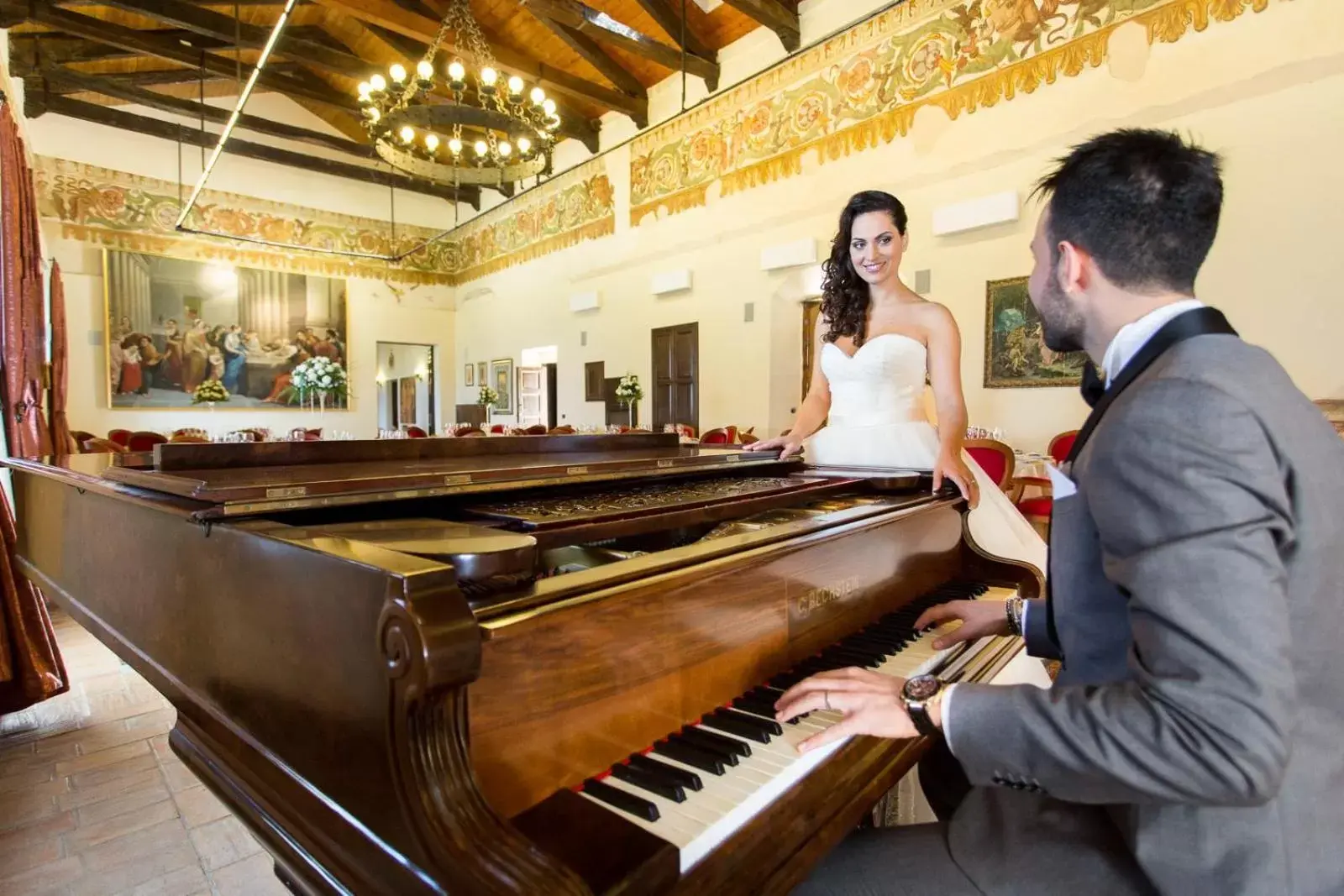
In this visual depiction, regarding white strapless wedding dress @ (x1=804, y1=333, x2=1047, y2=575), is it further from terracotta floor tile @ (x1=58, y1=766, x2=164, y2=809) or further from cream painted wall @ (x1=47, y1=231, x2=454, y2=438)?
cream painted wall @ (x1=47, y1=231, x2=454, y2=438)

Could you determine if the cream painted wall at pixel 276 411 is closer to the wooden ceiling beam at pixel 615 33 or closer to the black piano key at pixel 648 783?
the wooden ceiling beam at pixel 615 33

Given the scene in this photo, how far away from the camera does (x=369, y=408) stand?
520 inches

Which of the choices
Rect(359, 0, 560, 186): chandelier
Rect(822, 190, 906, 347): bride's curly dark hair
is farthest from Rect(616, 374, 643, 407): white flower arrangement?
Rect(822, 190, 906, 347): bride's curly dark hair

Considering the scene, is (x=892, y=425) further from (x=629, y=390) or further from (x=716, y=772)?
(x=629, y=390)

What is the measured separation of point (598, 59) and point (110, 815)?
9421 mm

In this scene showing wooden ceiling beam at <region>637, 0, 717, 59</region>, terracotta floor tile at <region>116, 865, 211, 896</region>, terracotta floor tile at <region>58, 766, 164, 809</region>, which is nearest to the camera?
terracotta floor tile at <region>116, 865, 211, 896</region>

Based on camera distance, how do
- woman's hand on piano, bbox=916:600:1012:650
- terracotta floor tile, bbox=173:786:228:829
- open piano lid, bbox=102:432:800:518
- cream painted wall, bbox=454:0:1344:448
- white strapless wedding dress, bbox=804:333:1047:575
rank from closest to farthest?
open piano lid, bbox=102:432:800:518, woman's hand on piano, bbox=916:600:1012:650, terracotta floor tile, bbox=173:786:228:829, white strapless wedding dress, bbox=804:333:1047:575, cream painted wall, bbox=454:0:1344:448

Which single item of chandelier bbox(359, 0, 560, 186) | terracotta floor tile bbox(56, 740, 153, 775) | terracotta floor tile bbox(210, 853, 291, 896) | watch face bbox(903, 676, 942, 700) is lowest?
terracotta floor tile bbox(56, 740, 153, 775)

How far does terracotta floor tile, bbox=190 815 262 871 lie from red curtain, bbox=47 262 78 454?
5.14 metres

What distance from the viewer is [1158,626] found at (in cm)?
71

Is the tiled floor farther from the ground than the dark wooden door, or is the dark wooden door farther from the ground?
the dark wooden door

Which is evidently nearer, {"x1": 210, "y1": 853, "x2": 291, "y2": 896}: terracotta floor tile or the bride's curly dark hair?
{"x1": 210, "y1": 853, "x2": 291, "y2": 896}: terracotta floor tile

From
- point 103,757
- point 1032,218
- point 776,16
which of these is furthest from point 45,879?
point 776,16

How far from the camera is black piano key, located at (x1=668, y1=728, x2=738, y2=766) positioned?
0.95 metres
